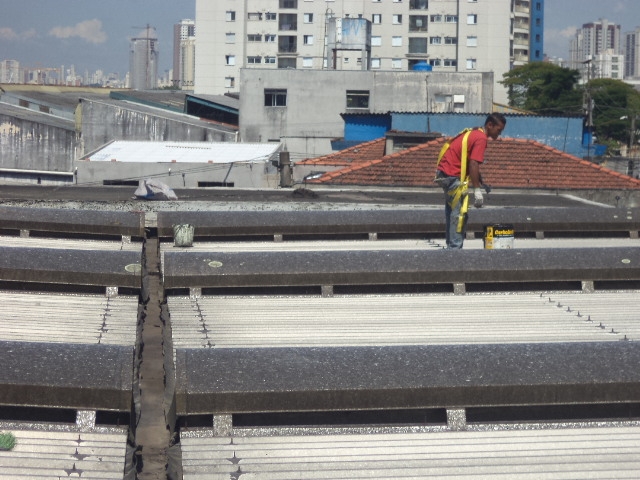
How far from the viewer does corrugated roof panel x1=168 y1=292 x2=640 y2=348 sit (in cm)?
732

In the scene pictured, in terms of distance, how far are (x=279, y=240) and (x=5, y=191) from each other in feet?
32.5

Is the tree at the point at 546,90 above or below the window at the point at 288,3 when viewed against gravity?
below

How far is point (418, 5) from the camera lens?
324ft

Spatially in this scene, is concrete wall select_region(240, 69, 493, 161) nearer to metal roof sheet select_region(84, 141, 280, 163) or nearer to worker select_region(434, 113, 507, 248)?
metal roof sheet select_region(84, 141, 280, 163)

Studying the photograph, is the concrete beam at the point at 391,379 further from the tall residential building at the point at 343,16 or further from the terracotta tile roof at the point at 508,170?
the tall residential building at the point at 343,16

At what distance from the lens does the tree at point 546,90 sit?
90062mm

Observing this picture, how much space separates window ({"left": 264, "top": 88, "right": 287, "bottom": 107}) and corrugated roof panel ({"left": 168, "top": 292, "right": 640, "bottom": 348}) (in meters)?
50.4

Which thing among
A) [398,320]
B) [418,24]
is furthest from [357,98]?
[398,320]

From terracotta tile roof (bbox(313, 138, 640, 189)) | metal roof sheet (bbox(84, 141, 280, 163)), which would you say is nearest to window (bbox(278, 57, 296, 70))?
metal roof sheet (bbox(84, 141, 280, 163))

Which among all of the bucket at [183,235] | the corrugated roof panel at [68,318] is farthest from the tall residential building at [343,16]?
the corrugated roof panel at [68,318]

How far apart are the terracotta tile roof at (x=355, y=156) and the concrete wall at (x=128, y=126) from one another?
17.6m

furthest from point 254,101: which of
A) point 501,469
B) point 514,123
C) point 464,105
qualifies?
point 501,469

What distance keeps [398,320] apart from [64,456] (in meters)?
3.74

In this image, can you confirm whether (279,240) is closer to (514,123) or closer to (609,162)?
(514,123)
